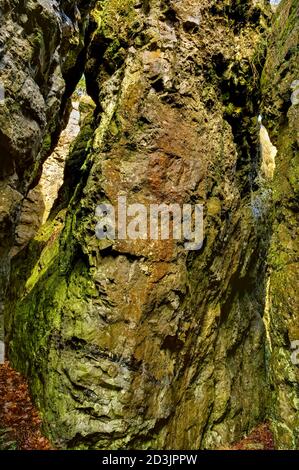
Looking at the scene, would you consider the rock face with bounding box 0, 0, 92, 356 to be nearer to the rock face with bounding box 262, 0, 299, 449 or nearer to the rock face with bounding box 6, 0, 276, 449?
the rock face with bounding box 6, 0, 276, 449

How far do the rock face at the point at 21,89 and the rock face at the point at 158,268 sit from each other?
3.85 ft

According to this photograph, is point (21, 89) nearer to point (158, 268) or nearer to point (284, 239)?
point (158, 268)

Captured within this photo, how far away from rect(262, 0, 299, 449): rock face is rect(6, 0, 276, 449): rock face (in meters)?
0.43

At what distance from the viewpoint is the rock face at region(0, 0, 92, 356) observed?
190 inches

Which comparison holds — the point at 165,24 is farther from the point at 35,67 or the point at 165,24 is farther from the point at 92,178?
the point at 92,178

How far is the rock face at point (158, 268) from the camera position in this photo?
5.66 metres

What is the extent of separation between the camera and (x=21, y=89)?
5.17 metres

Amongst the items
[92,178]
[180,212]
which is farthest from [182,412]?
[92,178]

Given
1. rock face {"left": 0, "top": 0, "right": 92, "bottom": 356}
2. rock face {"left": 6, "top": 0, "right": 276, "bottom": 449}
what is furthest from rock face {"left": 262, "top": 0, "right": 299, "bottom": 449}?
rock face {"left": 0, "top": 0, "right": 92, "bottom": 356}

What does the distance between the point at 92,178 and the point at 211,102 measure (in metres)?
2.80

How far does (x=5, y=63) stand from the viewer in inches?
188

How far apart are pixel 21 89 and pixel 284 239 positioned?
6.44 metres

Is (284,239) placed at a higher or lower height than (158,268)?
higher

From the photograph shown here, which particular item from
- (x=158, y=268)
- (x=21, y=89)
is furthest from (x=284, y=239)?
(x=21, y=89)
